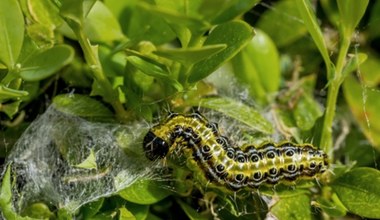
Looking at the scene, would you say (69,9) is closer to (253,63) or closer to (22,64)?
(22,64)

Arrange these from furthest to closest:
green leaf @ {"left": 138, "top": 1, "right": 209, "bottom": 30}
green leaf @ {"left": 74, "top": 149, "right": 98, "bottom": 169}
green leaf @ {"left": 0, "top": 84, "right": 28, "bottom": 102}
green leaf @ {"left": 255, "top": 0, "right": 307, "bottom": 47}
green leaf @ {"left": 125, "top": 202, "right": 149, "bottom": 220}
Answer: green leaf @ {"left": 255, "top": 0, "right": 307, "bottom": 47} → green leaf @ {"left": 125, "top": 202, "right": 149, "bottom": 220} → green leaf @ {"left": 74, "top": 149, "right": 98, "bottom": 169} → green leaf @ {"left": 0, "top": 84, "right": 28, "bottom": 102} → green leaf @ {"left": 138, "top": 1, "right": 209, "bottom": 30}

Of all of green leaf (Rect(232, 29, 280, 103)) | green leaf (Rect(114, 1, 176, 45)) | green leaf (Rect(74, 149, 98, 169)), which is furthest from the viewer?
green leaf (Rect(232, 29, 280, 103))

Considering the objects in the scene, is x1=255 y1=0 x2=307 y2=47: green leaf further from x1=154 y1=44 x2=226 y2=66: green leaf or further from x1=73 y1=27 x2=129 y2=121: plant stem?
x1=154 y1=44 x2=226 y2=66: green leaf

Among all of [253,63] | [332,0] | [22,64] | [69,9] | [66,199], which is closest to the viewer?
[69,9]

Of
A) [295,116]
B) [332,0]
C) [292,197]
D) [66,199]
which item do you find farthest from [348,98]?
[66,199]

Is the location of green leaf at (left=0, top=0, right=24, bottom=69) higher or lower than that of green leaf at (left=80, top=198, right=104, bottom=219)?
higher

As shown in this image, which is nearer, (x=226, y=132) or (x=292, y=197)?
(x=292, y=197)

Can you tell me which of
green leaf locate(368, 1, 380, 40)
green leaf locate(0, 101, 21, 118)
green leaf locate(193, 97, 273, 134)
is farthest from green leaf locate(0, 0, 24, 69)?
green leaf locate(368, 1, 380, 40)
